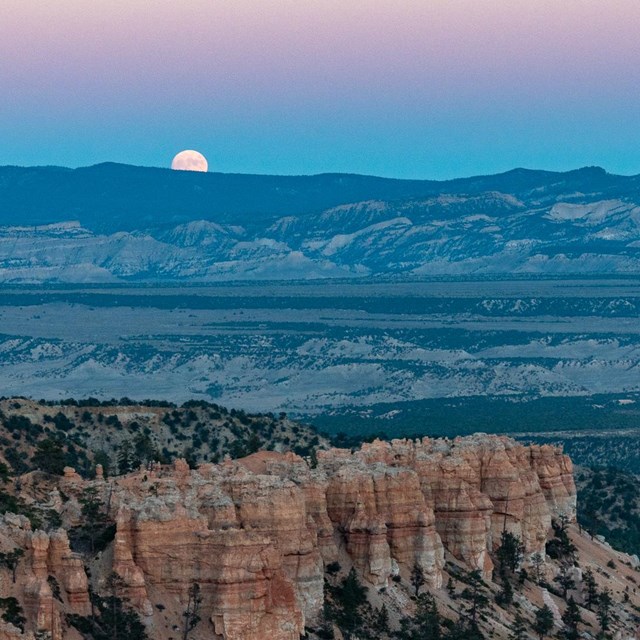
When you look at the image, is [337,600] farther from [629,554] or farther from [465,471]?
[629,554]

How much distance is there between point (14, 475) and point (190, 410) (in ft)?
132

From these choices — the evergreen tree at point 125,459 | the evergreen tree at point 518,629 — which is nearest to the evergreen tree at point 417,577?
the evergreen tree at point 518,629

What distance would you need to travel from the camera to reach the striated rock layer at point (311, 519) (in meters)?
56.8

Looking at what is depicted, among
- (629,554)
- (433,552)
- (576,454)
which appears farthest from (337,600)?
(576,454)

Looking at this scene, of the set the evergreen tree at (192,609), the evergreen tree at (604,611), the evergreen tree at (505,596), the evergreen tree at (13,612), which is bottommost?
the evergreen tree at (604,611)

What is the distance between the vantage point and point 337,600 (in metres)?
64.4

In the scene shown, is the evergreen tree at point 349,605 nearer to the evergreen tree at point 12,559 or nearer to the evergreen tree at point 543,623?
the evergreen tree at point 543,623

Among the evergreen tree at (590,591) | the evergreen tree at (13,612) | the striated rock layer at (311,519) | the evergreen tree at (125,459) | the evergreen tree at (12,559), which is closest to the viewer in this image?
the evergreen tree at (13,612)

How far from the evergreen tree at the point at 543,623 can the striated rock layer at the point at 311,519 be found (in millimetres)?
3230

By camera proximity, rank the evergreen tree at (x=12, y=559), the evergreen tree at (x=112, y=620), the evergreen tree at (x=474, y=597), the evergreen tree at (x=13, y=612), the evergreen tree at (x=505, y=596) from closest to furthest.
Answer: the evergreen tree at (x=13, y=612) < the evergreen tree at (x=12, y=559) < the evergreen tree at (x=112, y=620) < the evergreen tree at (x=474, y=597) < the evergreen tree at (x=505, y=596)

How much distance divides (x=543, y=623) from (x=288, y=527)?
568 inches

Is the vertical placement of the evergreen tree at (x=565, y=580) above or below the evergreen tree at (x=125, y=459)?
below

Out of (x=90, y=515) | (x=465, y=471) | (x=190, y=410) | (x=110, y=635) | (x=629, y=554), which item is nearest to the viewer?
(x=110, y=635)

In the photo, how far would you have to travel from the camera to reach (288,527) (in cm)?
6134
